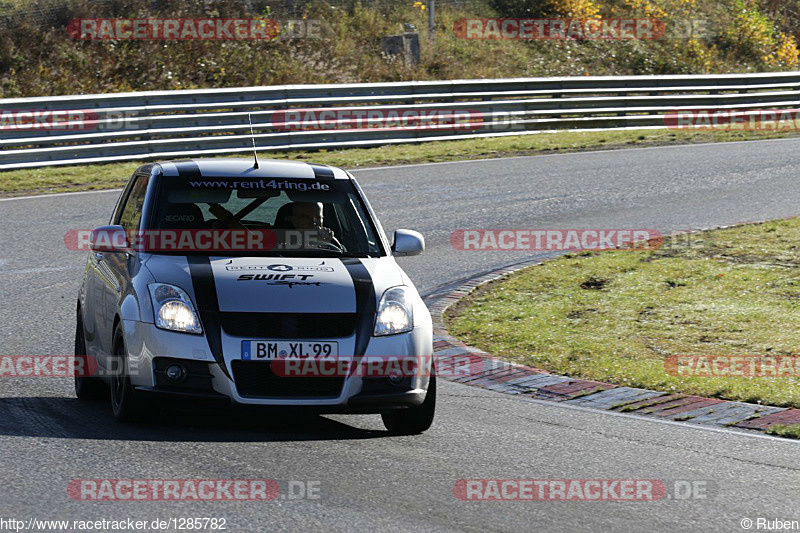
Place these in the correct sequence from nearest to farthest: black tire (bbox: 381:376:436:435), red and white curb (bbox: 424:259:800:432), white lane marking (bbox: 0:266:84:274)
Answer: black tire (bbox: 381:376:436:435) → red and white curb (bbox: 424:259:800:432) → white lane marking (bbox: 0:266:84:274)

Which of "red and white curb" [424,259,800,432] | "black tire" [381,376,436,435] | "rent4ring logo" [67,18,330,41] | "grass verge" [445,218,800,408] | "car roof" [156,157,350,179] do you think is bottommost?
"grass verge" [445,218,800,408]

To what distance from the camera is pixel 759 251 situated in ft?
44.8

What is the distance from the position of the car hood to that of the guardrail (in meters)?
12.7

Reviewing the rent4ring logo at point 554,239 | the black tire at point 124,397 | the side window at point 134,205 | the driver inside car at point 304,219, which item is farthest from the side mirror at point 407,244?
the rent4ring logo at point 554,239

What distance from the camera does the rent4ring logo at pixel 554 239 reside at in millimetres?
14633

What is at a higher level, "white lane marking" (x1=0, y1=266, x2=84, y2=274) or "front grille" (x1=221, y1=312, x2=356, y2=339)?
"front grille" (x1=221, y1=312, x2=356, y2=339)

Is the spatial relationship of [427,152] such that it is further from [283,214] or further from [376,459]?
[376,459]

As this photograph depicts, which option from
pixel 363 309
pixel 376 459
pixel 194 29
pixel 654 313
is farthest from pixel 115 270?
pixel 194 29

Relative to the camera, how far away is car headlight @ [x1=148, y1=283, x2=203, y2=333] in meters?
7.01

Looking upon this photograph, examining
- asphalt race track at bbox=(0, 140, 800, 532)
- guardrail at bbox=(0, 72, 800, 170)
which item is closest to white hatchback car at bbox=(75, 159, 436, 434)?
asphalt race track at bbox=(0, 140, 800, 532)

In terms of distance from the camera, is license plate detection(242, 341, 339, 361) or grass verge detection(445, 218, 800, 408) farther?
grass verge detection(445, 218, 800, 408)

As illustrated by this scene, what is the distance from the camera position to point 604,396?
8.55 meters

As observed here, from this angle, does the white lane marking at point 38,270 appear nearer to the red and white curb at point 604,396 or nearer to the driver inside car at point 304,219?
the red and white curb at point 604,396

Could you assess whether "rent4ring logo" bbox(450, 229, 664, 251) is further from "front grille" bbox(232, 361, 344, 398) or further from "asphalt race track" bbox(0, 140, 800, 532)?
"front grille" bbox(232, 361, 344, 398)
